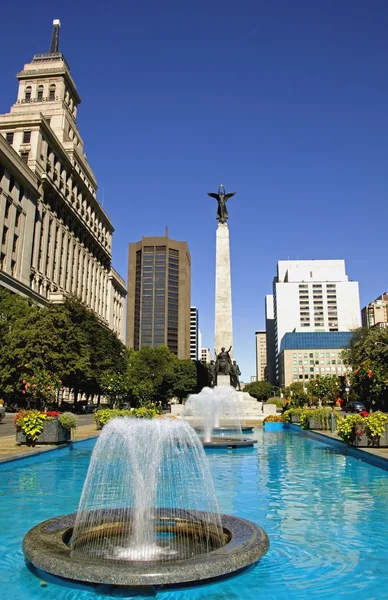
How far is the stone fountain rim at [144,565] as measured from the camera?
4.73 meters

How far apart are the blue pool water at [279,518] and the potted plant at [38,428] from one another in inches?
27.8

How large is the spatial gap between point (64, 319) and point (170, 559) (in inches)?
1519

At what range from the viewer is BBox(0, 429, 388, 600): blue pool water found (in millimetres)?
5266

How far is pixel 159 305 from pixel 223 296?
14991 centimetres

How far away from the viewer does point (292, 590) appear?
535 cm

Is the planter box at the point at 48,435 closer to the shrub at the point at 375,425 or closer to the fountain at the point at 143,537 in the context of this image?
the fountain at the point at 143,537

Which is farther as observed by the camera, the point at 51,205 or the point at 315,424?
the point at 51,205

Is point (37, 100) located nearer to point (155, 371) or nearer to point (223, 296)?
point (155, 371)

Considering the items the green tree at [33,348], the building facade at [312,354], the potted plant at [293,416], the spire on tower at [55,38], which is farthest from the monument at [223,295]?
the building facade at [312,354]

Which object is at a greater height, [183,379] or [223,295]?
[223,295]

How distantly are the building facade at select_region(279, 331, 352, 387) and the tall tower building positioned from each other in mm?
48453

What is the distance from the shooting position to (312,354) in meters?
153

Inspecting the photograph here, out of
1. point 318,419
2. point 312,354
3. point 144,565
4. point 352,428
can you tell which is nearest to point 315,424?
point 318,419

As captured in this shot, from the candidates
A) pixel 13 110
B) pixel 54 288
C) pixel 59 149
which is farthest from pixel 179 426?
pixel 13 110
